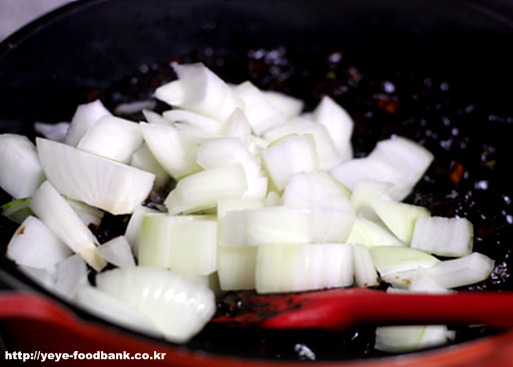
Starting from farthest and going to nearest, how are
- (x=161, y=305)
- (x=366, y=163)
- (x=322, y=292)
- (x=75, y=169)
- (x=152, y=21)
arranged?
1. (x=152, y=21)
2. (x=366, y=163)
3. (x=75, y=169)
4. (x=322, y=292)
5. (x=161, y=305)

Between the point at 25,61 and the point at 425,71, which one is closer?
the point at 25,61

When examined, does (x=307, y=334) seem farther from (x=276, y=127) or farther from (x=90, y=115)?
(x=90, y=115)

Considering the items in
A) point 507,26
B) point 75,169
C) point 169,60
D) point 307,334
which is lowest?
point 307,334

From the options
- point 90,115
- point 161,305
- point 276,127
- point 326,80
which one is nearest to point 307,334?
point 161,305

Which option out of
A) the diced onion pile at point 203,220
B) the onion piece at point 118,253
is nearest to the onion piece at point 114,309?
the diced onion pile at point 203,220

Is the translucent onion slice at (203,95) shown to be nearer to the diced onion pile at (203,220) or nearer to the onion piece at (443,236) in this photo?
the diced onion pile at (203,220)

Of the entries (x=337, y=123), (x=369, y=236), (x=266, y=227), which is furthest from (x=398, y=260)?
(x=337, y=123)

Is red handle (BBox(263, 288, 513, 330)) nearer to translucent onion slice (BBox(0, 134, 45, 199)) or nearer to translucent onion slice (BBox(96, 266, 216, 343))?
translucent onion slice (BBox(96, 266, 216, 343))

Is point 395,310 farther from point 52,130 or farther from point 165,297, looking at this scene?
point 52,130
